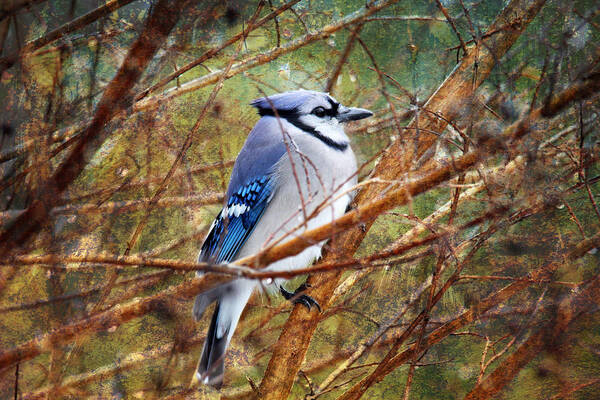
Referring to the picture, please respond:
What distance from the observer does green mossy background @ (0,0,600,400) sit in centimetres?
169

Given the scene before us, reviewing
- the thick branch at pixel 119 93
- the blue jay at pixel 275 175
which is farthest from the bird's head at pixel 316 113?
the thick branch at pixel 119 93

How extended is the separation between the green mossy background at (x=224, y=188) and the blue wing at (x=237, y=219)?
0.24ft

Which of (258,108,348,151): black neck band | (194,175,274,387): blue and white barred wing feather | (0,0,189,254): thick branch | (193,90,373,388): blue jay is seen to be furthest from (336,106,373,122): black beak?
(0,0,189,254): thick branch

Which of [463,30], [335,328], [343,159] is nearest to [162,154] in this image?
[343,159]

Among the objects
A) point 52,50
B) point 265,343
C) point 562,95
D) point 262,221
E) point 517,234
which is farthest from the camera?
point 262,221

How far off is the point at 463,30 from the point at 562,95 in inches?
31.5

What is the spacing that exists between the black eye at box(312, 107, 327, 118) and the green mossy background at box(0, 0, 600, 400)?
0.09 m

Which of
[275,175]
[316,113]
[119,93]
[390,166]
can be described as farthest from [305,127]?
[119,93]

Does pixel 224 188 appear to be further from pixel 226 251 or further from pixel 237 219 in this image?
pixel 226 251

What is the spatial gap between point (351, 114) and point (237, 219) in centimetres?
56

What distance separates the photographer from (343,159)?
2264 mm

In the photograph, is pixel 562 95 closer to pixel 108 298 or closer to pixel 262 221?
pixel 262 221

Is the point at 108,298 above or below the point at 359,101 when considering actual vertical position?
below

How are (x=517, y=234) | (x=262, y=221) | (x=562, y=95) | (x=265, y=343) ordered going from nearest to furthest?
1. (x=562, y=95)
2. (x=517, y=234)
3. (x=265, y=343)
4. (x=262, y=221)
